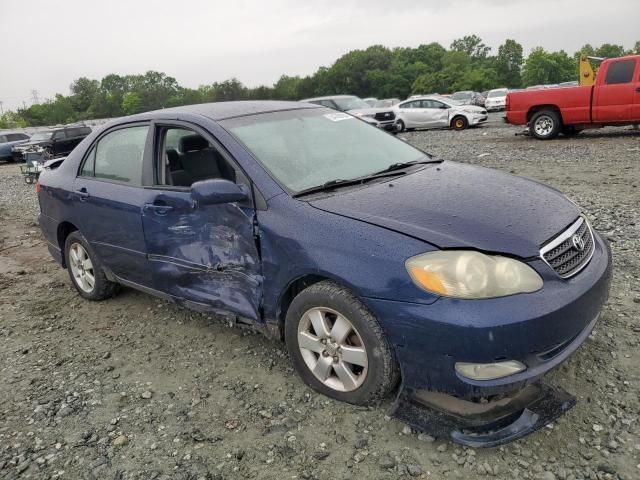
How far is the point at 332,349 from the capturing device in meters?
2.74

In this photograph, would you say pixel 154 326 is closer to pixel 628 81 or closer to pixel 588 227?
pixel 588 227

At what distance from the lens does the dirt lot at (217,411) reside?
238 cm

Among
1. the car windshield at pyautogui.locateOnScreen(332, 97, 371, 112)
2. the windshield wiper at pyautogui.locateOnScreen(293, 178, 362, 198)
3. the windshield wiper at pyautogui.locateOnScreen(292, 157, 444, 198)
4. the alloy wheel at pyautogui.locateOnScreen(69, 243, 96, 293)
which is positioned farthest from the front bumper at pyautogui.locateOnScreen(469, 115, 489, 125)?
the windshield wiper at pyautogui.locateOnScreen(293, 178, 362, 198)

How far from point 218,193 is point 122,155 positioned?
4.89 ft

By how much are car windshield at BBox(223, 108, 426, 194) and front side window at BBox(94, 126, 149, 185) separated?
2.81 ft

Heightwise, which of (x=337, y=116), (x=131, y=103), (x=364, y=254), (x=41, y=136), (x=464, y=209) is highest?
(x=131, y=103)

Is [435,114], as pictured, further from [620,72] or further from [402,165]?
[402,165]

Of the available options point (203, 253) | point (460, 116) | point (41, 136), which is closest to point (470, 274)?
point (203, 253)

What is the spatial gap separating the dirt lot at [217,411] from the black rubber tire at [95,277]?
92 mm

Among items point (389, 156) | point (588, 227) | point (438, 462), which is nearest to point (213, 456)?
point (438, 462)

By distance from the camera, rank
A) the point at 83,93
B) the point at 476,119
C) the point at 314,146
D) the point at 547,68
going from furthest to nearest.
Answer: the point at 83,93, the point at 547,68, the point at 476,119, the point at 314,146

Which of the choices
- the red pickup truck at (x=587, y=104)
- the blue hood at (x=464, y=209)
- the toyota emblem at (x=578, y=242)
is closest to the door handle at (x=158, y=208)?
the blue hood at (x=464, y=209)

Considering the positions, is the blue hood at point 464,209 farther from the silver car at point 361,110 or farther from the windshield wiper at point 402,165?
the silver car at point 361,110

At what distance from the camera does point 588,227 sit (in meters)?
3.04
